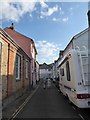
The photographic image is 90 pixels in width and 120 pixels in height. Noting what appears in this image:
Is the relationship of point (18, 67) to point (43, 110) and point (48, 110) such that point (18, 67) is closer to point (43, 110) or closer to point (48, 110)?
point (43, 110)

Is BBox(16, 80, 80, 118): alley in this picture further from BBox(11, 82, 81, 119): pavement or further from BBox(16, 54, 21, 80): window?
BBox(16, 54, 21, 80): window

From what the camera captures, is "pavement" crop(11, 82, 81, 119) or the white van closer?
the white van

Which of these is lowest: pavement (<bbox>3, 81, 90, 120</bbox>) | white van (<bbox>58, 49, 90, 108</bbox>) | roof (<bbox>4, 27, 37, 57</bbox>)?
pavement (<bbox>3, 81, 90, 120</bbox>)

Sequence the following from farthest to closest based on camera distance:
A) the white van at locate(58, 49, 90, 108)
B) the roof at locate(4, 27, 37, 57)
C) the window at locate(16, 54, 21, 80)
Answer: the roof at locate(4, 27, 37, 57) < the window at locate(16, 54, 21, 80) < the white van at locate(58, 49, 90, 108)

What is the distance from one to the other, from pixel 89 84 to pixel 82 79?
38 centimetres

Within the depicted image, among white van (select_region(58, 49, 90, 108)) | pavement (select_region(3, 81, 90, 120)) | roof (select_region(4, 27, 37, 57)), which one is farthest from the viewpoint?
roof (select_region(4, 27, 37, 57))

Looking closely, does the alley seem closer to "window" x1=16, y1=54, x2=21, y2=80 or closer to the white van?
the white van

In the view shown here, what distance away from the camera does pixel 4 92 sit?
11.9m

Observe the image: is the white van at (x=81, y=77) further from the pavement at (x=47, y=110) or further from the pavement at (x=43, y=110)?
the pavement at (x=47, y=110)

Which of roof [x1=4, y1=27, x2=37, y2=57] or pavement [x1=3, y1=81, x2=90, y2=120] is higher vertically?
roof [x1=4, y1=27, x2=37, y2=57]

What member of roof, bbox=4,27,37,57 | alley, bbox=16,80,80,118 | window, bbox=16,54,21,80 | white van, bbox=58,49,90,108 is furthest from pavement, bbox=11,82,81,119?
roof, bbox=4,27,37,57

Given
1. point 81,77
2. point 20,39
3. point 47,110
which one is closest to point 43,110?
point 47,110

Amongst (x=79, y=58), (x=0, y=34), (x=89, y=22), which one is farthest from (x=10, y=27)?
(x=79, y=58)

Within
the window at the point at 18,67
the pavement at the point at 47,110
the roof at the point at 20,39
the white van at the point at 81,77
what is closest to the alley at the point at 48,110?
the pavement at the point at 47,110
